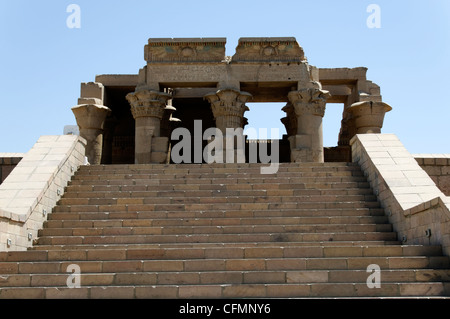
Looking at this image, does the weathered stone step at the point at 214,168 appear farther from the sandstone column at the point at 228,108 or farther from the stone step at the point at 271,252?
the sandstone column at the point at 228,108

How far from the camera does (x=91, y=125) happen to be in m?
20.5

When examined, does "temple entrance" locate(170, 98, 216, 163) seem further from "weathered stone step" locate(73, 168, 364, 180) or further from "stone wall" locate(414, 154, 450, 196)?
"stone wall" locate(414, 154, 450, 196)

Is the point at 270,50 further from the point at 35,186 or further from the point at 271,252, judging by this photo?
the point at 271,252

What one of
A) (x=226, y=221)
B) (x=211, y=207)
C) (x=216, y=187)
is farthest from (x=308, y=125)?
(x=226, y=221)

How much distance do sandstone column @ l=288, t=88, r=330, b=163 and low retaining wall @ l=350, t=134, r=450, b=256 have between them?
4.03m

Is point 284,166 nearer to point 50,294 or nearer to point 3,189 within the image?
point 3,189

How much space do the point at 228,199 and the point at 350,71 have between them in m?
12.1

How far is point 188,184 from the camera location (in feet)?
41.7

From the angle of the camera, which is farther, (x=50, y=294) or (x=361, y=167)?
(x=361, y=167)

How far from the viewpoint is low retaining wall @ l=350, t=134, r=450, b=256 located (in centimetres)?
895

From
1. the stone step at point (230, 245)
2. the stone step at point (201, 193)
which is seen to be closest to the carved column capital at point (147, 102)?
the stone step at point (201, 193)

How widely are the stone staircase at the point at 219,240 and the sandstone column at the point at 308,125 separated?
15.7ft

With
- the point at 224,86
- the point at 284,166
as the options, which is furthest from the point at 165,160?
the point at 284,166

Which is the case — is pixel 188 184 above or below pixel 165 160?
below
